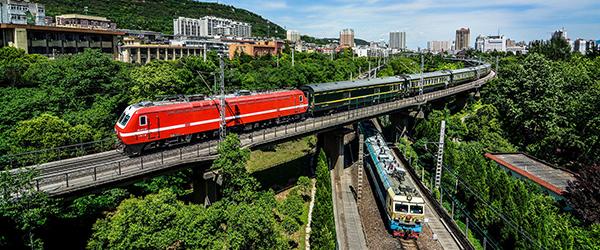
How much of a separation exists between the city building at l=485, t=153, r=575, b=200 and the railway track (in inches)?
520

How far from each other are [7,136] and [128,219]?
22175 millimetres

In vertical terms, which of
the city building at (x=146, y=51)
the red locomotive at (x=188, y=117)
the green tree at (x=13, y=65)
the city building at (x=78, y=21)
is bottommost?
the red locomotive at (x=188, y=117)

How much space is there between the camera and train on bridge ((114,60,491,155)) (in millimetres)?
27050

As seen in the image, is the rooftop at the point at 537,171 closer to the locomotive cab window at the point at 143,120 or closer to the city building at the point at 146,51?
the locomotive cab window at the point at 143,120

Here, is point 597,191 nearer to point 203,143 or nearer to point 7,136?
point 203,143

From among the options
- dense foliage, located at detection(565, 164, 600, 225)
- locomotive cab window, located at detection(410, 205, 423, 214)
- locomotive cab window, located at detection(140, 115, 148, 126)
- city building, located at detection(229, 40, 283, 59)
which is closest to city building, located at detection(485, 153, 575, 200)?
dense foliage, located at detection(565, 164, 600, 225)

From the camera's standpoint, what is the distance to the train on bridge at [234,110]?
2705 cm

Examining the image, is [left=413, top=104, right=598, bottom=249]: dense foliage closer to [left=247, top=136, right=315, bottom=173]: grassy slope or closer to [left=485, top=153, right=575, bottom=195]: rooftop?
[left=485, top=153, right=575, bottom=195]: rooftop

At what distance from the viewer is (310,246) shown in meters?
26.8

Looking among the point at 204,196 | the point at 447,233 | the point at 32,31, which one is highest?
the point at 32,31

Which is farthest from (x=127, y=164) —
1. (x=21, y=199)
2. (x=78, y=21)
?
(x=78, y=21)

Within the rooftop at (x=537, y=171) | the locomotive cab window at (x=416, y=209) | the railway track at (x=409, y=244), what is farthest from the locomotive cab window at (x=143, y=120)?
the rooftop at (x=537, y=171)

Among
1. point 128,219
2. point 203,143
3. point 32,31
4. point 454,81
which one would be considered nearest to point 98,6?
point 32,31

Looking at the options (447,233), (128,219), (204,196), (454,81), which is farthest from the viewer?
(454,81)
